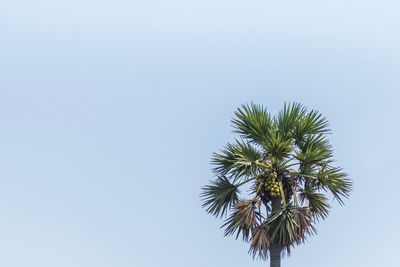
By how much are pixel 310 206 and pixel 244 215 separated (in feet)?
7.95

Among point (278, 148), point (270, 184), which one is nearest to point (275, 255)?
point (270, 184)

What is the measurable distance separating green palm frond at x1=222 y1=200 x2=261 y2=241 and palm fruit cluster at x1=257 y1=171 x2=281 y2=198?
0.57 meters

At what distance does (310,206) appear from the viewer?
33938mm

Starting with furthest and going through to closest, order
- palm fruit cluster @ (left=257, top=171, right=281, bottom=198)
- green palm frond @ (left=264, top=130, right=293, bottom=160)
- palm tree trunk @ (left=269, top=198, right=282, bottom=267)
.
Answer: green palm frond @ (left=264, top=130, right=293, bottom=160)
palm fruit cluster @ (left=257, top=171, right=281, bottom=198)
palm tree trunk @ (left=269, top=198, right=282, bottom=267)

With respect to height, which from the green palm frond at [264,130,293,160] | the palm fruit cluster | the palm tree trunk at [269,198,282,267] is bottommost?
the palm tree trunk at [269,198,282,267]

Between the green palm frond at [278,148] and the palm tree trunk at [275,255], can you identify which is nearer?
the palm tree trunk at [275,255]

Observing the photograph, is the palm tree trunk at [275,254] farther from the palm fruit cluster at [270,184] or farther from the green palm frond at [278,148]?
the green palm frond at [278,148]

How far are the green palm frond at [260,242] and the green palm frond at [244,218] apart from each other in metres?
0.33

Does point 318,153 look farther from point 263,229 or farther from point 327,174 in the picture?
point 263,229

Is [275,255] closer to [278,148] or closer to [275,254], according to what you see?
[275,254]

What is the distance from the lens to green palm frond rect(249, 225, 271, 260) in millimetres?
32531

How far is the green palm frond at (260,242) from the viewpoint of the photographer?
3253cm

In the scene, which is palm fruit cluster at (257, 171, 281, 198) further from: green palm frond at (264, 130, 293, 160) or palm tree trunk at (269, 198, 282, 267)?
palm tree trunk at (269, 198, 282, 267)

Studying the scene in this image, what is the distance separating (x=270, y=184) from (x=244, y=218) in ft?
4.54
